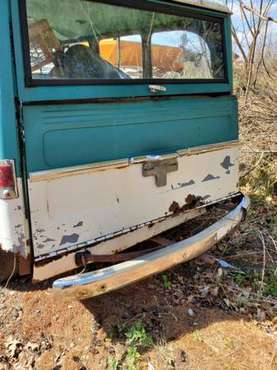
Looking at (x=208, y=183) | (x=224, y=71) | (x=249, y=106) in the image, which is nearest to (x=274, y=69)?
(x=249, y=106)

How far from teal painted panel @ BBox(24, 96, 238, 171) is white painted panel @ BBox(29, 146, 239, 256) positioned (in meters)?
0.11

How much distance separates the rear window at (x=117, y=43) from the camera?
2508 mm

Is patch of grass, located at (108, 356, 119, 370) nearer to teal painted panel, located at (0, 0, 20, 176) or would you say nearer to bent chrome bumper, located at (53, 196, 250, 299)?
bent chrome bumper, located at (53, 196, 250, 299)

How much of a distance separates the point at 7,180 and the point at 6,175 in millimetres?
27

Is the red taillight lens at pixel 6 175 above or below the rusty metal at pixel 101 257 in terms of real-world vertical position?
above

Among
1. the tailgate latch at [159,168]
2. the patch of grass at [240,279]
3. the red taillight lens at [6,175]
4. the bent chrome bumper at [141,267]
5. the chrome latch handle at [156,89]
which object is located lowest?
the patch of grass at [240,279]

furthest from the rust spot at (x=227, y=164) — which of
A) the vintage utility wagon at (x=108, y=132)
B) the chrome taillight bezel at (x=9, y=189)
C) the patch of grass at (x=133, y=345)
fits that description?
the chrome taillight bezel at (x=9, y=189)

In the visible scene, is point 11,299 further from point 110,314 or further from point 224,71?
point 224,71

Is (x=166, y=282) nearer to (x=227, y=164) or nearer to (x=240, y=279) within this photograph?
(x=240, y=279)

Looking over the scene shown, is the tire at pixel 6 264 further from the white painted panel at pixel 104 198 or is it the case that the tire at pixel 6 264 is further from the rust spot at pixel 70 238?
the rust spot at pixel 70 238

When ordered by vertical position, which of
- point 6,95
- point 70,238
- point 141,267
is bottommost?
point 141,267

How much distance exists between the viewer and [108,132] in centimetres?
274

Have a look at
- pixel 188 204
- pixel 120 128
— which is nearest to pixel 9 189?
pixel 120 128

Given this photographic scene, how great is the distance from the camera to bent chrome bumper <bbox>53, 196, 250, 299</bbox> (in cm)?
241
